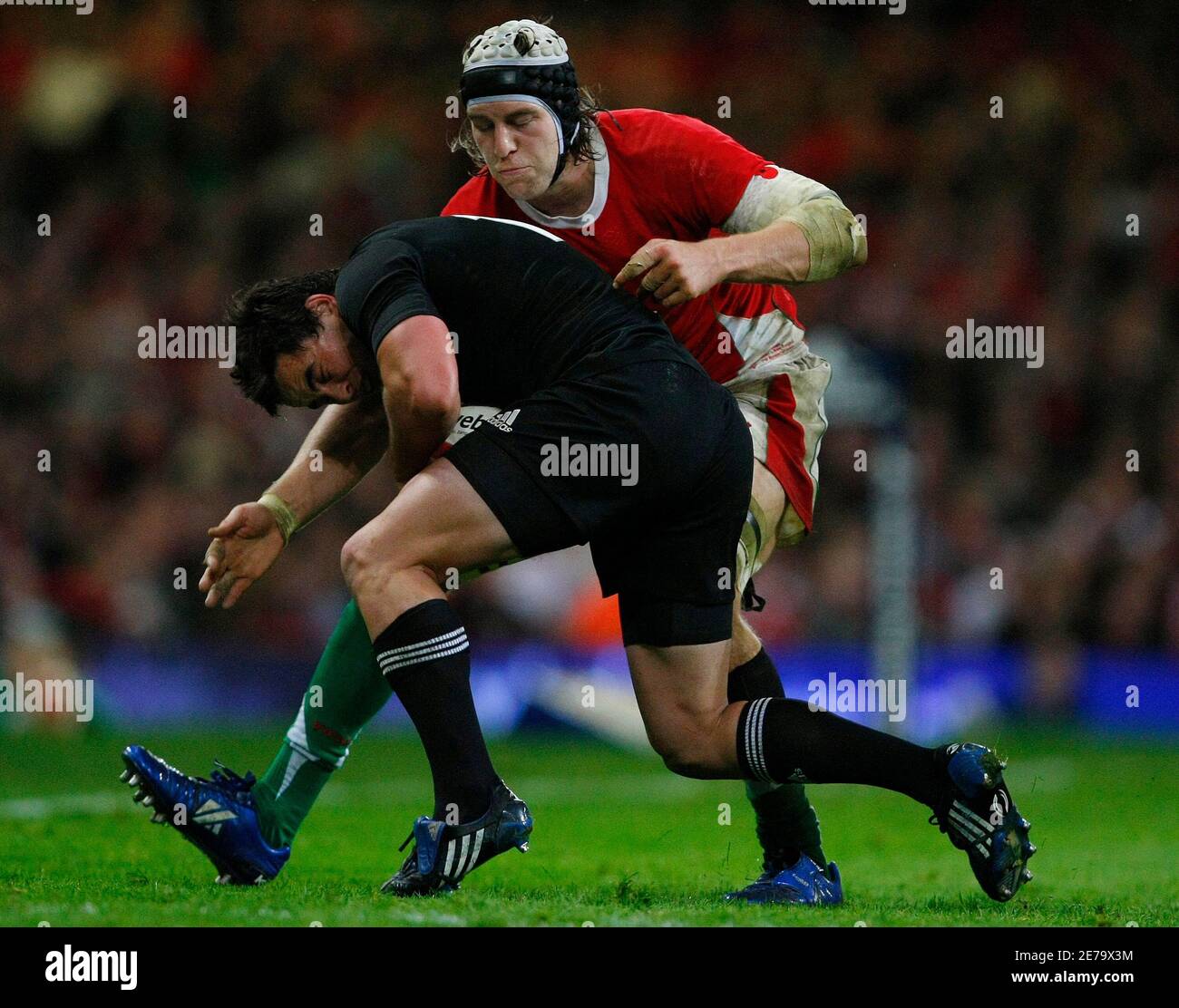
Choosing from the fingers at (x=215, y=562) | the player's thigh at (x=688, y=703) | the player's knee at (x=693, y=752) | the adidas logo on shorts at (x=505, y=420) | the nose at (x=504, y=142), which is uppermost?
the nose at (x=504, y=142)

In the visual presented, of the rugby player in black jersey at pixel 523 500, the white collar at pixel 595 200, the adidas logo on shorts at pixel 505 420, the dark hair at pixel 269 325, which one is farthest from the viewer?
the white collar at pixel 595 200

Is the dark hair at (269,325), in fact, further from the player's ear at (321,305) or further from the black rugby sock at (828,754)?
the black rugby sock at (828,754)

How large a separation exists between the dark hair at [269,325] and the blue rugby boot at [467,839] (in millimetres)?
1218

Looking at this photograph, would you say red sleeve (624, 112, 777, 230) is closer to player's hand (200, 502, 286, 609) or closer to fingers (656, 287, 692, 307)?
fingers (656, 287, 692, 307)

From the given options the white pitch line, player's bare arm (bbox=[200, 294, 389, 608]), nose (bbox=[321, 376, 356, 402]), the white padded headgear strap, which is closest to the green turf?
the white pitch line

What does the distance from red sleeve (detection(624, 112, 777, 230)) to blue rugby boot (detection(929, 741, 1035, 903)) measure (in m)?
1.69

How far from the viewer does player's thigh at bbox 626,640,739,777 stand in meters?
4.61

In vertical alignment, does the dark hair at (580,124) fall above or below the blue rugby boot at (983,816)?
above

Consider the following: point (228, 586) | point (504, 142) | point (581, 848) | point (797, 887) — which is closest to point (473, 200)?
point (504, 142)

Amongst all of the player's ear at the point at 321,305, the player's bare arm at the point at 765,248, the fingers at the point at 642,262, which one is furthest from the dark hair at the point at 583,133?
the player's ear at the point at 321,305

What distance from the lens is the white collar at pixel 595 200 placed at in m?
5.14

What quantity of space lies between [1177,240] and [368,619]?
11.2 metres

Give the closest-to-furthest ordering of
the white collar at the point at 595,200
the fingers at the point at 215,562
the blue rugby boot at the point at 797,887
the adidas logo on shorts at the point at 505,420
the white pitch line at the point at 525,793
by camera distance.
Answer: the adidas logo on shorts at the point at 505,420
the blue rugby boot at the point at 797,887
the fingers at the point at 215,562
the white collar at the point at 595,200
the white pitch line at the point at 525,793

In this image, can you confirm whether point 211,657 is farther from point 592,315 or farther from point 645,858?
point 592,315
